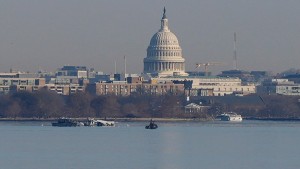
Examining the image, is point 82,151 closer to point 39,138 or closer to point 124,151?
point 124,151

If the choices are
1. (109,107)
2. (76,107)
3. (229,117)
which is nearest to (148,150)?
(229,117)

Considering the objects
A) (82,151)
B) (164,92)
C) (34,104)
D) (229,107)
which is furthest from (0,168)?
(164,92)

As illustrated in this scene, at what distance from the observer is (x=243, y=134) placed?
350 feet

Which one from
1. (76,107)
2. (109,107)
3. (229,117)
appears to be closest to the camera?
(229,117)

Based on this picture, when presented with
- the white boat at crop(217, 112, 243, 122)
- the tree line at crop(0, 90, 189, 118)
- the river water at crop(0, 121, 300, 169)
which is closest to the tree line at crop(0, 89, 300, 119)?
the tree line at crop(0, 90, 189, 118)

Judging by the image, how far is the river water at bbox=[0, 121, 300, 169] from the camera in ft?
235

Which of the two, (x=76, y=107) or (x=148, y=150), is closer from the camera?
(x=148, y=150)

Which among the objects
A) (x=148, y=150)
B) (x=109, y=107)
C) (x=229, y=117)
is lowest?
(x=148, y=150)

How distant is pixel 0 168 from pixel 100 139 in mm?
27557

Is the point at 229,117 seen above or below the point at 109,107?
below

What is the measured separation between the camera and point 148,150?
8244 cm

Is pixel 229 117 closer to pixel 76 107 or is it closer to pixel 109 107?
pixel 109 107

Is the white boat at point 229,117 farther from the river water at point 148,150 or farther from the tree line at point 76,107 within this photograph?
the river water at point 148,150

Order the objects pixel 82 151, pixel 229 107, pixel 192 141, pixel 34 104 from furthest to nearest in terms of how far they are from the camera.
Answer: pixel 229 107, pixel 34 104, pixel 192 141, pixel 82 151
